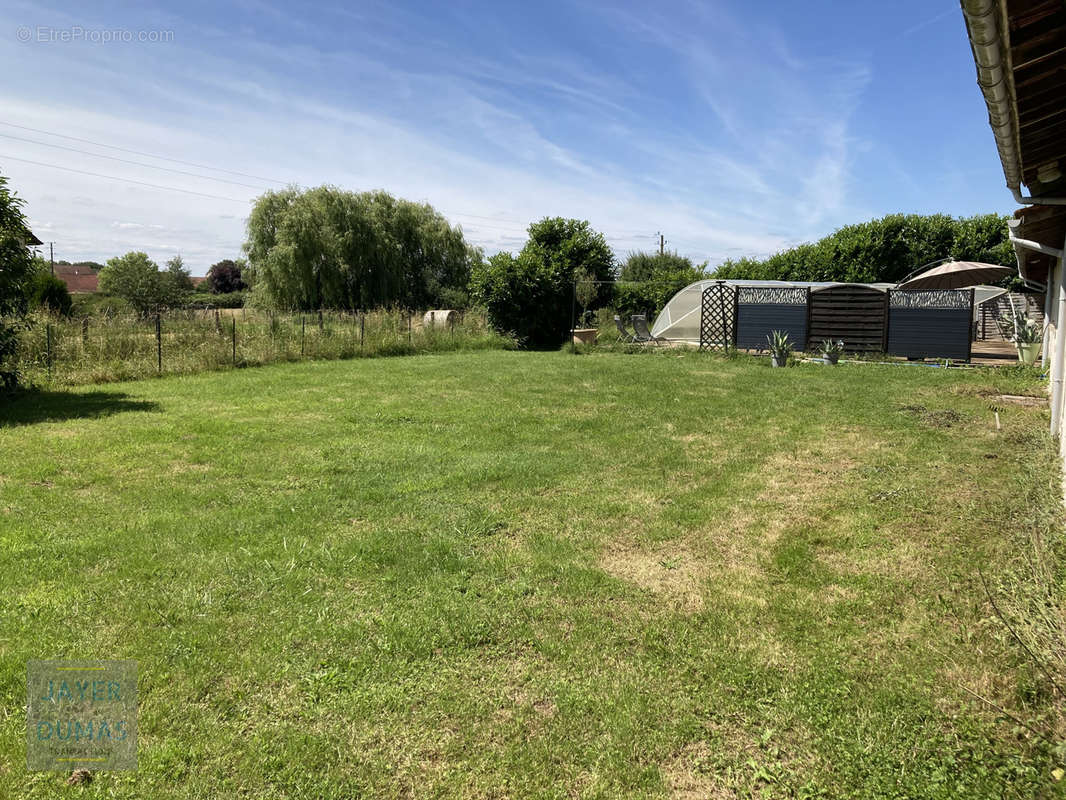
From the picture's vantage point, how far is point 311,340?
1522cm

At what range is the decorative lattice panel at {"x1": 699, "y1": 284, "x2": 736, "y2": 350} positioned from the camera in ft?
58.3

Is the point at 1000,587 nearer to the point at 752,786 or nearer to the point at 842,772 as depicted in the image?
the point at 842,772

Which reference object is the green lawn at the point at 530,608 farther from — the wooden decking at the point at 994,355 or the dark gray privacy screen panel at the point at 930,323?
the dark gray privacy screen panel at the point at 930,323

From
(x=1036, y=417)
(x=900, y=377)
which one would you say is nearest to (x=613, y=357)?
(x=900, y=377)

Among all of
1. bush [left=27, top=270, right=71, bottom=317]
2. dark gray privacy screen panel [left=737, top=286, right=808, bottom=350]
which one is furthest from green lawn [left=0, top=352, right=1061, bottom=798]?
bush [left=27, top=270, right=71, bottom=317]

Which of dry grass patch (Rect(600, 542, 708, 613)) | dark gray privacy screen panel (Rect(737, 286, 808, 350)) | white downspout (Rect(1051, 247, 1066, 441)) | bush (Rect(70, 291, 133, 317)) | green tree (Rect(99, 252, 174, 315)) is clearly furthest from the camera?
green tree (Rect(99, 252, 174, 315))

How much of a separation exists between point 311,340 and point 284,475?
10.7 metres

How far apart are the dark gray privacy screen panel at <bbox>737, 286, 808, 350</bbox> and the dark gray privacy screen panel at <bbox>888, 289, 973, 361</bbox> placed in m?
2.10

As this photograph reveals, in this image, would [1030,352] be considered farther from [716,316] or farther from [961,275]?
[716,316]

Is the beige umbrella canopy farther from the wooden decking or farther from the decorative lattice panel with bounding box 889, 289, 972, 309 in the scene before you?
the wooden decking

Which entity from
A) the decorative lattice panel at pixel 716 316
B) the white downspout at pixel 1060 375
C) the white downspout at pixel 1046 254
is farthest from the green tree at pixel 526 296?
the white downspout at pixel 1060 375

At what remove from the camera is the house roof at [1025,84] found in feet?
7.38

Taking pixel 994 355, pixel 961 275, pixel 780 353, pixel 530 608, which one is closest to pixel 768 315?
pixel 780 353

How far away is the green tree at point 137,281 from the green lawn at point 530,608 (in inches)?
1341
